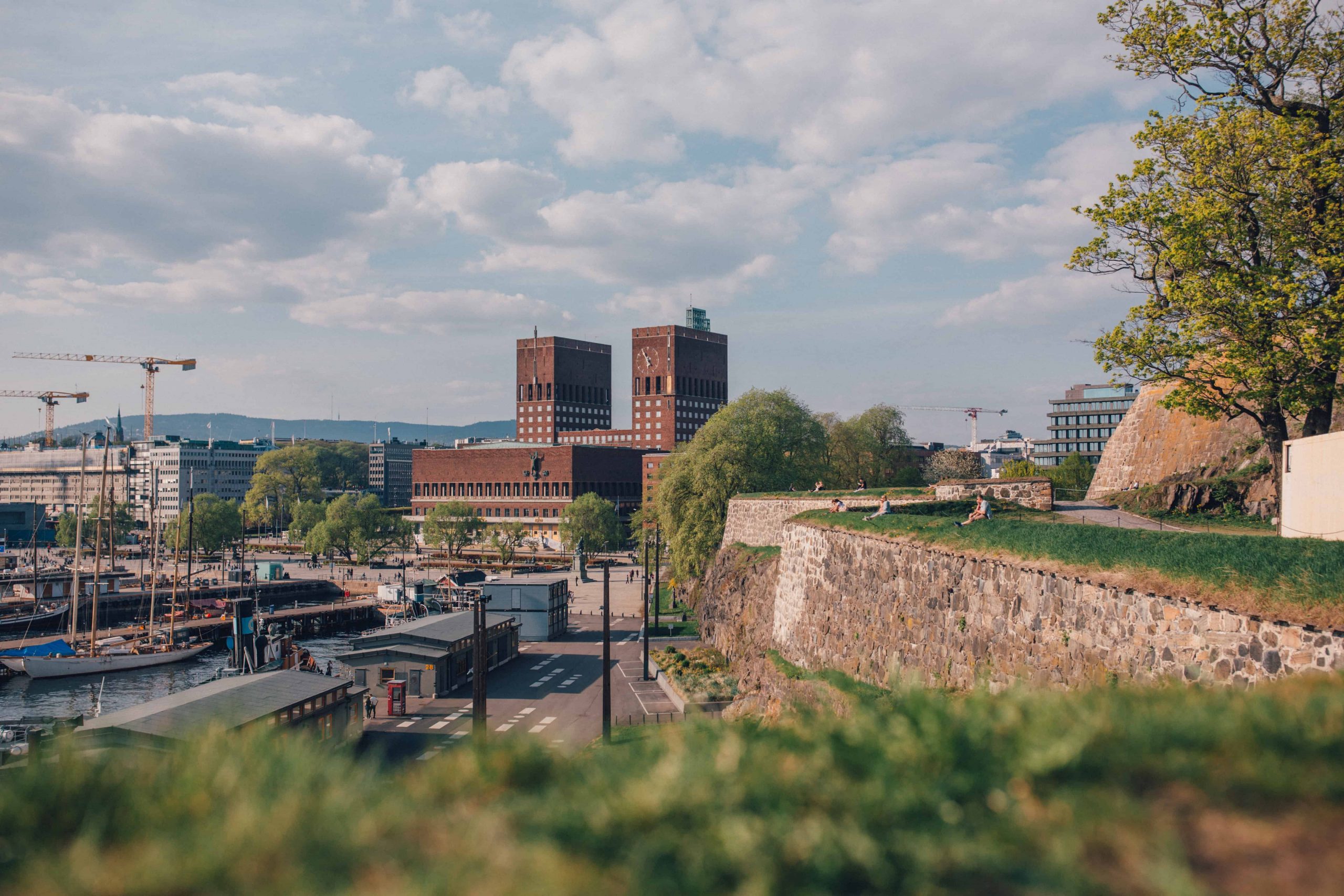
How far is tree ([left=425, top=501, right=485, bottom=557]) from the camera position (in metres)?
121

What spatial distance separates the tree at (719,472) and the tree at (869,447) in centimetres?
2156

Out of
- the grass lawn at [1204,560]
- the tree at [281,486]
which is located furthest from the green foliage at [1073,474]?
the tree at [281,486]

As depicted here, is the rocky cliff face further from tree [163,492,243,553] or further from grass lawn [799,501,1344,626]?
tree [163,492,243,553]

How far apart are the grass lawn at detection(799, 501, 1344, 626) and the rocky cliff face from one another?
568 inches

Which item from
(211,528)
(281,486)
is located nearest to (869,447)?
(211,528)

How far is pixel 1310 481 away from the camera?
17.7 metres

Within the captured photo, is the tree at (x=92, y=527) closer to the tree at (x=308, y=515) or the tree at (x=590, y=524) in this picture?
the tree at (x=308, y=515)

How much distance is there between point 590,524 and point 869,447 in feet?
128

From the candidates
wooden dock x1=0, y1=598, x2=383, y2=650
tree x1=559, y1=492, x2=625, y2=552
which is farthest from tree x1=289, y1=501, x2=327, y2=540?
wooden dock x1=0, y1=598, x2=383, y2=650

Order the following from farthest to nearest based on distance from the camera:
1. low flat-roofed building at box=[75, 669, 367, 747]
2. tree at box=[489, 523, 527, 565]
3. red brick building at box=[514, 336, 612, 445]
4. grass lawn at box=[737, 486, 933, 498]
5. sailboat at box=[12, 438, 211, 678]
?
red brick building at box=[514, 336, 612, 445], tree at box=[489, 523, 527, 565], sailboat at box=[12, 438, 211, 678], grass lawn at box=[737, 486, 933, 498], low flat-roofed building at box=[75, 669, 367, 747]

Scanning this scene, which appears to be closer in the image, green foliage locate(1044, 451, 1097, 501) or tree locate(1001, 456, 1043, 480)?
green foliage locate(1044, 451, 1097, 501)

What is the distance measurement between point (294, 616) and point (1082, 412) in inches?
5074

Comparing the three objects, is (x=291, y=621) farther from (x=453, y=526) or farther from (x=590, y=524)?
(x=590, y=524)

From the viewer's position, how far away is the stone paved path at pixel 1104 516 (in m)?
26.6
